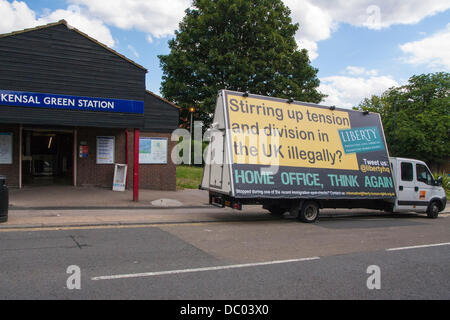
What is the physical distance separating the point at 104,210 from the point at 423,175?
11142 millimetres

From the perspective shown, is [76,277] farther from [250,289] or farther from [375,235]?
[375,235]

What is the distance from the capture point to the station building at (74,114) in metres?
12.0

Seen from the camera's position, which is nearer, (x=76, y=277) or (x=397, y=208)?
(x=76, y=277)

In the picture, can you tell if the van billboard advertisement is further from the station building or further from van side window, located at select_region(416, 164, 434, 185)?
the station building

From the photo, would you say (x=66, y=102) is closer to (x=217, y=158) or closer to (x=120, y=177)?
(x=120, y=177)

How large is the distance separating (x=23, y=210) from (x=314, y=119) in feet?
29.3

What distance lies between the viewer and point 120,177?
1577 cm

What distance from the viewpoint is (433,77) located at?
47531 mm

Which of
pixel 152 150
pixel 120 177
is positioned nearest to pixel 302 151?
pixel 152 150

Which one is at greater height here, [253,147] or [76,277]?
[253,147]

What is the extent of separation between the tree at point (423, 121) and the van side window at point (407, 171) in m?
30.6
